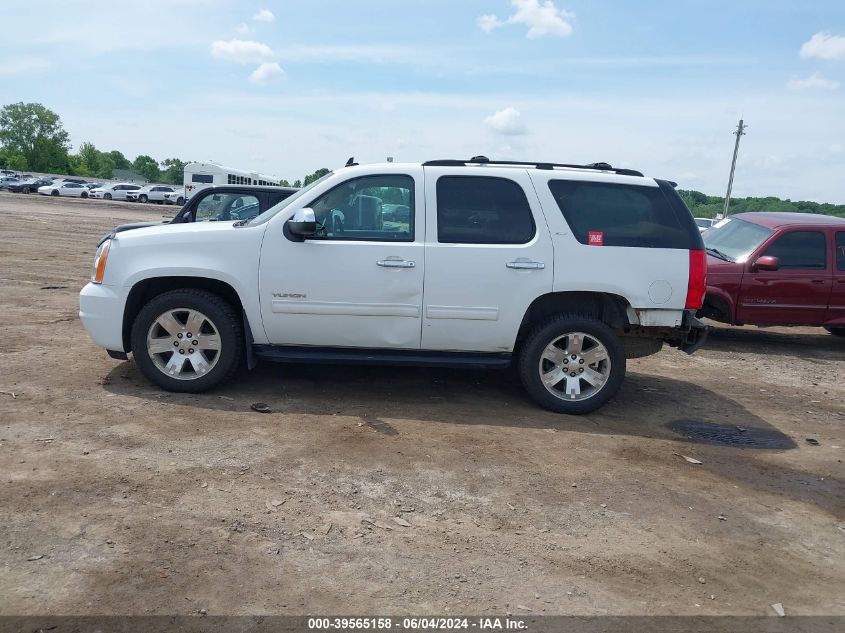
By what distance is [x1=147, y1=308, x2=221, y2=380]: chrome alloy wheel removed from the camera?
581 cm

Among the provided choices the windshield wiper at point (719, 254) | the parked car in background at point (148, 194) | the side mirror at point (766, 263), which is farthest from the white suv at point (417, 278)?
the parked car in background at point (148, 194)

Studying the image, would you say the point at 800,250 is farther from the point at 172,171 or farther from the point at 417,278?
the point at 172,171

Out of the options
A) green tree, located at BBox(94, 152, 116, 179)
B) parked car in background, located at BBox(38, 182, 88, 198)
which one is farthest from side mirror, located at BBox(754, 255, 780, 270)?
green tree, located at BBox(94, 152, 116, 179)

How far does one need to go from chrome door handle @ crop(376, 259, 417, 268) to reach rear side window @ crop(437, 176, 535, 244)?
13.1 inches

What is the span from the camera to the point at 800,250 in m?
9.45

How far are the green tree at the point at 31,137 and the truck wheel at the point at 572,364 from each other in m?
119

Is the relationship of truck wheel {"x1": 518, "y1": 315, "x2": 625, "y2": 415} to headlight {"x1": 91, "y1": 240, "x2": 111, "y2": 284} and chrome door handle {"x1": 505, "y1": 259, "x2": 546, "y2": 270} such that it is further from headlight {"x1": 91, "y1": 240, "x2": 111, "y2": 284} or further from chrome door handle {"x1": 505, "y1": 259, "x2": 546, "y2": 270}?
headlight {"x1": 91, "y1": 240, "x2": 111, "y2": 284}

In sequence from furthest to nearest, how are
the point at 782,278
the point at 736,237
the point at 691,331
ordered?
the point at 736,237, the point at 782,278, the point at 691,331

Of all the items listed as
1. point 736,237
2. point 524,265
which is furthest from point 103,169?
point 524,265

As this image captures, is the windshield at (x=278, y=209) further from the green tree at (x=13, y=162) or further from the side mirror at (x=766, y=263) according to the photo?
the green tree at (x=13, y=162)

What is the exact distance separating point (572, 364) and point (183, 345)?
3256 mm

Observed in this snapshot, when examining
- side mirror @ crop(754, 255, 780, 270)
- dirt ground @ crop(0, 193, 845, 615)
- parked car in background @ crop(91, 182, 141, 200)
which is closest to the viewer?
dirt ground @ crop(0, 193, 845, 615)

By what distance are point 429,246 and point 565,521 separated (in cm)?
255

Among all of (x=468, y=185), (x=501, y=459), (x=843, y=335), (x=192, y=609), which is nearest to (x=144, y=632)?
(x=192, y=609)
